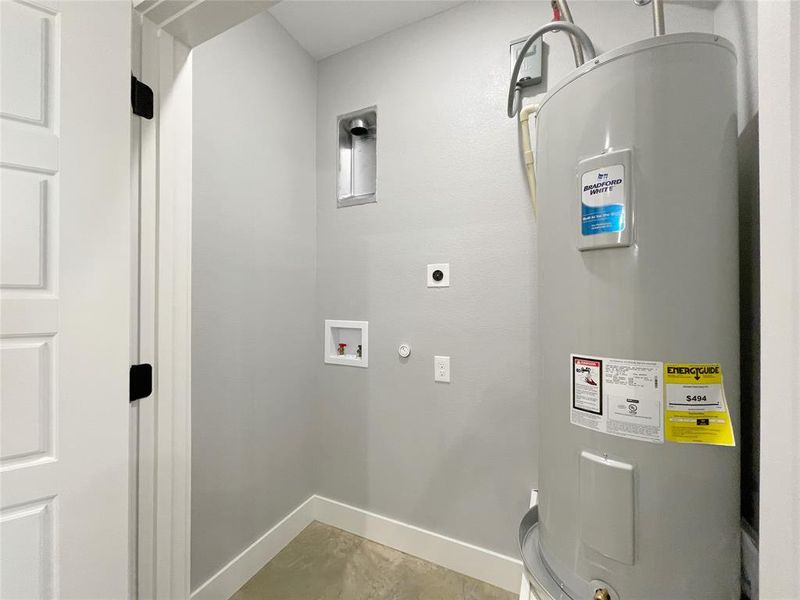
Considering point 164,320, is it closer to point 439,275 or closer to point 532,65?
point 439,275

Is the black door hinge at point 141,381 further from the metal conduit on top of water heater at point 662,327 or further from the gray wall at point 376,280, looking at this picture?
the metal conduit on top of water heater at point 662,327

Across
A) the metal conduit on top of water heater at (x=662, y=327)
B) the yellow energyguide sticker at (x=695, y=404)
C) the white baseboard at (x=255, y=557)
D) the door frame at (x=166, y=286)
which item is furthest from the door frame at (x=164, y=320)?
the yellow energyguide sticker at (x=695, y=404)

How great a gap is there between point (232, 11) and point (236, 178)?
27.7 inches

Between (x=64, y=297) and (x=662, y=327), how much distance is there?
125 cm

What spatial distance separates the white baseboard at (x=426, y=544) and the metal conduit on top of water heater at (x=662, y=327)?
2.84ft

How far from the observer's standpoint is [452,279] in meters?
1.51

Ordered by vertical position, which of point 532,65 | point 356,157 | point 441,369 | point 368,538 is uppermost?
point 532,65

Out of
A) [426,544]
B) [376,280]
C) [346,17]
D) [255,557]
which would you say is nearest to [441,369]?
[376,280]

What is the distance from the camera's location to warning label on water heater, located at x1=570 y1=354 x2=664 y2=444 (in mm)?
628

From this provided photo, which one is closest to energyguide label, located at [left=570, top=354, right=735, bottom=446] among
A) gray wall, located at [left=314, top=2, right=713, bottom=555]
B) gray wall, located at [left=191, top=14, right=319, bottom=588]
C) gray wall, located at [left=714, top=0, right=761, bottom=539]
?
gray wall, located at [left=714, top=0, right=761, bottom=539]

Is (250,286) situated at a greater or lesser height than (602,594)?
greater

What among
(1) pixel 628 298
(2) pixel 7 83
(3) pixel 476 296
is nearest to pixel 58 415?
(2) pixel 7 83

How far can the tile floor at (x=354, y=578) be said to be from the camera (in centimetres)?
134

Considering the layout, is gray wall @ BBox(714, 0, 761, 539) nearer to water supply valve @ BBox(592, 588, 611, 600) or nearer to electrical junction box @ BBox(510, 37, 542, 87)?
water supply valve @ BBox(592, 588, 611, 600)
